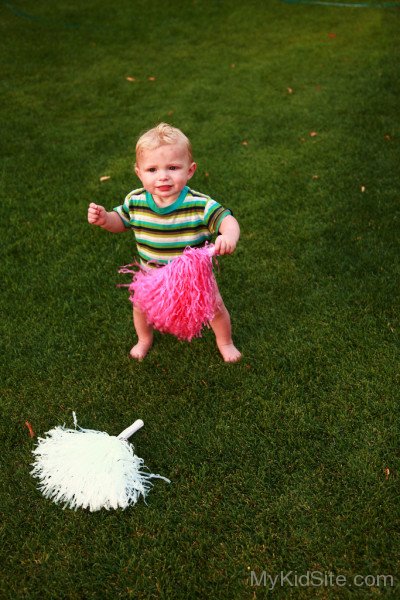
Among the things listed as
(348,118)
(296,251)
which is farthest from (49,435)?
(348,118)

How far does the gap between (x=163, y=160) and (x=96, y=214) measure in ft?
1.17

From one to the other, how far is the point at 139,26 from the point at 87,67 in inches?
64.8

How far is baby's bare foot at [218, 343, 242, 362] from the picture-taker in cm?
271

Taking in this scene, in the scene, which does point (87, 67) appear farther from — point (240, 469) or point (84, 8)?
point (240, 469)

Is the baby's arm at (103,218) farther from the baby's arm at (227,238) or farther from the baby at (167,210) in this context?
the baby's arm at (227,238)

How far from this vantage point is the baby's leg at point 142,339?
2.73 metres

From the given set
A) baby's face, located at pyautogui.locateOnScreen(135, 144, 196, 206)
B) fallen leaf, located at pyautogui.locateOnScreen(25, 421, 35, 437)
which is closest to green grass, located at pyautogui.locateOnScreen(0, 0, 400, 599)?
fallen leaf, located at pyautogui.locateOnScreen(25, 421, 35, 437)

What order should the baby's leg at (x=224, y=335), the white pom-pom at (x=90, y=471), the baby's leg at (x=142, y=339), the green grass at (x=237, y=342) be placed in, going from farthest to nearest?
the baby's leg at (x=142, y=339), the baby's leg at (x=224, y=335), the white pom-pom at (x=90, y=471), the green grass at (x=237, y=342)

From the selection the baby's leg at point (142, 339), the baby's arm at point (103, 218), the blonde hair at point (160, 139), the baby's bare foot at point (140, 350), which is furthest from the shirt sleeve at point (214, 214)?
the baby's bare foot at point (140, 350)

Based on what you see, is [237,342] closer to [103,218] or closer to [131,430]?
[131,430]

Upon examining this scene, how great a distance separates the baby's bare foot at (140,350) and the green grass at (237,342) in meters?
0.05

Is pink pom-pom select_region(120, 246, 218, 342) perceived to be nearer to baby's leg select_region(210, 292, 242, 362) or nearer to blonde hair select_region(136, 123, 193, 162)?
baby's leg select_region(210, 292, 242, 362)

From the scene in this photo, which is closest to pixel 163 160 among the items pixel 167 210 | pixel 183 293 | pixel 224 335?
pixel 167 210

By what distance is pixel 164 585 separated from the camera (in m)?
1.88
